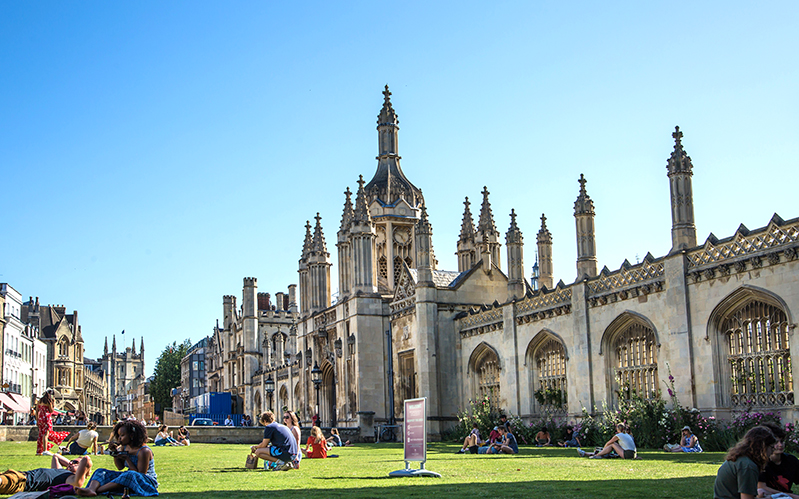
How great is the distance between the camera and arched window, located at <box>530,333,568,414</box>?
30266 millimetres

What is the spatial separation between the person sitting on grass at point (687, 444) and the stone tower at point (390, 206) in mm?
25585

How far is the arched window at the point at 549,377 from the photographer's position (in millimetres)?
30266

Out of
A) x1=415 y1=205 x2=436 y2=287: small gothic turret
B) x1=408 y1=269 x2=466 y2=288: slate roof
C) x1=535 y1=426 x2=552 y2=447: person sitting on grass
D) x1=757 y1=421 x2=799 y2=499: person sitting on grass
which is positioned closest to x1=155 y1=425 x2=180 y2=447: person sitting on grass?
x1=415 y1=205 x2=436 y2=287: small gothic turret

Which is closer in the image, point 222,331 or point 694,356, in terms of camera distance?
point 694,356

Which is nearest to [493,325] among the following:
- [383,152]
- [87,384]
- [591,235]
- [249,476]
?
[591,235]

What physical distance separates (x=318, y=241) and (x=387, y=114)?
7888 millimetres

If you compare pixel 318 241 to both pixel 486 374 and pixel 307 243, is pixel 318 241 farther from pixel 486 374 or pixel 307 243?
pixel 486 374

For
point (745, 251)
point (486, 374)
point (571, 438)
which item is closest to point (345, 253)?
point (486, 374)

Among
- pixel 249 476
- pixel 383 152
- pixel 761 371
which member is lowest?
pixel 249 476

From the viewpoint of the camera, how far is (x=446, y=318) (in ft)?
122

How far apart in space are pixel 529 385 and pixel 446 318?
631cm

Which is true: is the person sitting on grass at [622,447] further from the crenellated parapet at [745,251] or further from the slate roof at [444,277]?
the slate roof at [444,277]

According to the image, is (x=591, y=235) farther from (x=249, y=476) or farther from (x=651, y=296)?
(x=249, y=476)

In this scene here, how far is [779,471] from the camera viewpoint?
9273mm
